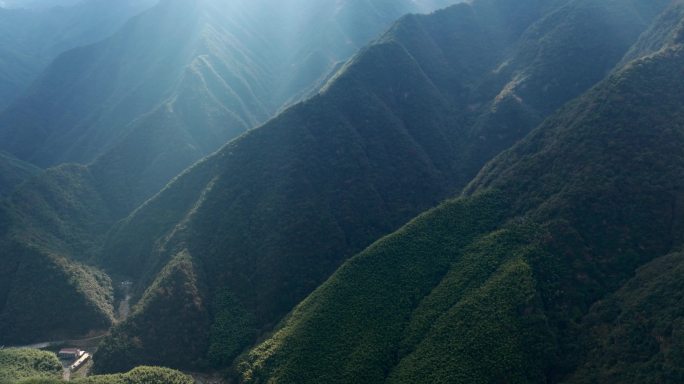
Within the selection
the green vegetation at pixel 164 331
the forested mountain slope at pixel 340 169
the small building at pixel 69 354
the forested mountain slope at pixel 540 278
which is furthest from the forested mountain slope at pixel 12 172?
the forested mountain slope at pixel 540 278

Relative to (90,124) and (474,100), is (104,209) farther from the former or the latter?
(474,100)

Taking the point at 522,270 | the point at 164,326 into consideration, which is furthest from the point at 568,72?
the point at 164,326

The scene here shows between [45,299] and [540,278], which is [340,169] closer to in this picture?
[540,278]

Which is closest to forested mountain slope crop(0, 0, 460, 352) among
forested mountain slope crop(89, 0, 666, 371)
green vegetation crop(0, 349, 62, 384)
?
green vegetation crop(0, 349, 62, 384)

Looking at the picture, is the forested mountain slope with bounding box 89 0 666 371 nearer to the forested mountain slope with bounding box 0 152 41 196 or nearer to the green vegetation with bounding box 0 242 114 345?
the green vegetation with bounding box 0 242 114 345

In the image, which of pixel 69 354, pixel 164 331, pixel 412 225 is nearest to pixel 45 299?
pixel 69 354
